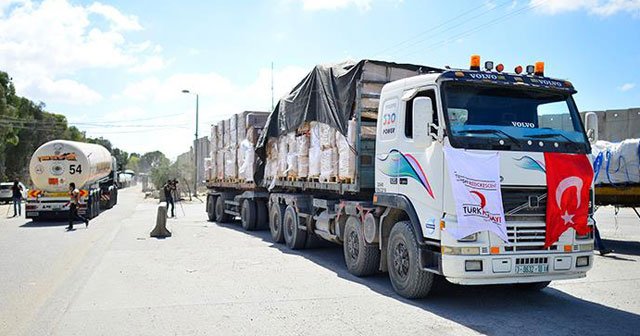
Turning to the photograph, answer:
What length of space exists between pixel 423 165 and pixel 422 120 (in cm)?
63

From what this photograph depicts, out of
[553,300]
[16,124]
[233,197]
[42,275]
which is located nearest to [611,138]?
[233,197]

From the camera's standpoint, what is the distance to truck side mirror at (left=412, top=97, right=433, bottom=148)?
7078 mm

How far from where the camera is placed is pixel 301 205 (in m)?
12.9

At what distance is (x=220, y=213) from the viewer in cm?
2156

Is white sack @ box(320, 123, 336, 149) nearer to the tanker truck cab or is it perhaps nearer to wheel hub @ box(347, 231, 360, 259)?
wheel hub @ box(347, 231, 360, 259)

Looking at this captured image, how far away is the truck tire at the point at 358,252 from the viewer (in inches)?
362

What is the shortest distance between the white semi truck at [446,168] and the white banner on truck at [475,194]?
0.09m

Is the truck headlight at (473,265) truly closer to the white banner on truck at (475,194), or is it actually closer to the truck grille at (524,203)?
the white banner on truck at (475,194)

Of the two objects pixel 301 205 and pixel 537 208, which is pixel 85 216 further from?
pixel 537 208

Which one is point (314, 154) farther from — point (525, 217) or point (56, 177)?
point (56, 177)

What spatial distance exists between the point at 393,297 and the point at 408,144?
89.5 inches

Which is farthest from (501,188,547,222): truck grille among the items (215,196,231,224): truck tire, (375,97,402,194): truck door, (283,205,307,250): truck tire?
(215,196,231,224): truck tire

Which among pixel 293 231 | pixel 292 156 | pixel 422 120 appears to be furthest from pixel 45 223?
pixel 422 120

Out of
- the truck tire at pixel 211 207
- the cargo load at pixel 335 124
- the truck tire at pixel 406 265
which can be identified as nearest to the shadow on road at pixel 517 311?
the truck tire at pixel 406 265
